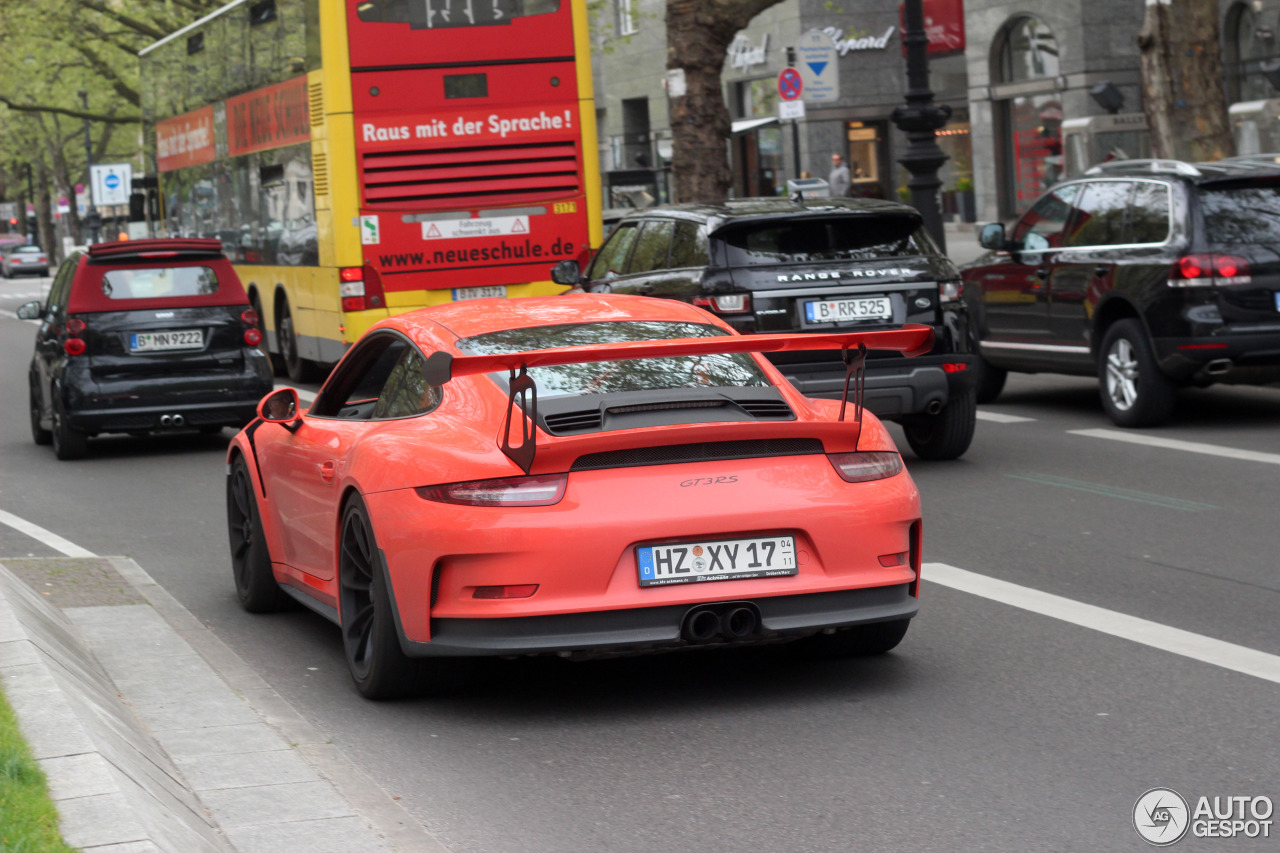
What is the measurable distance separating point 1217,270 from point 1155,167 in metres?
1.13

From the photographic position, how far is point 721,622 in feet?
18.1

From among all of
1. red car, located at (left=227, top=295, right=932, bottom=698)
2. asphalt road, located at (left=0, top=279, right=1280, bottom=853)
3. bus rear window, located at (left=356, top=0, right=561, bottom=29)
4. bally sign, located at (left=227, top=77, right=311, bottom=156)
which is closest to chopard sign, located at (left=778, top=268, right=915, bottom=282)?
asphalt road, located at (left=0, top=279, right=1280, bottom=853)

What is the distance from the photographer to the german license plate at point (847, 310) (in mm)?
10773

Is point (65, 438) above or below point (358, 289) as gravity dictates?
below

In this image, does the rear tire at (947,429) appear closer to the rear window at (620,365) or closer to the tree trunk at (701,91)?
the rear window at (620,365)

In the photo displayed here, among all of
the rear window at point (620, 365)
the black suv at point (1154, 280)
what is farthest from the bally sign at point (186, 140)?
the rear window at point (620, 365)

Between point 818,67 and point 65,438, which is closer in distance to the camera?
point 65,438

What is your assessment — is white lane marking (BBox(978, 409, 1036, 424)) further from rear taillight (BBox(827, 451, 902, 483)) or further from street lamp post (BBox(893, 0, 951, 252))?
rear taillight (BBox(827, 451, 902, 483))

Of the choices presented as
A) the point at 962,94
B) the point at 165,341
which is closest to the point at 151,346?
the point at 165,341

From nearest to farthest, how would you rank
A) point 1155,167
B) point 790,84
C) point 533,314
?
1. point 533,314
2. point 1155,167
3. point 790,84

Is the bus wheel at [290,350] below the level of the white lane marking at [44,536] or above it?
above

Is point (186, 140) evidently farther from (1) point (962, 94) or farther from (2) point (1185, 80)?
(1) point (962, 94)

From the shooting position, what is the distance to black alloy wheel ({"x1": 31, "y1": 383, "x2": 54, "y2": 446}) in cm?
1479

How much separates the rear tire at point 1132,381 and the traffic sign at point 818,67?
10.4 m
